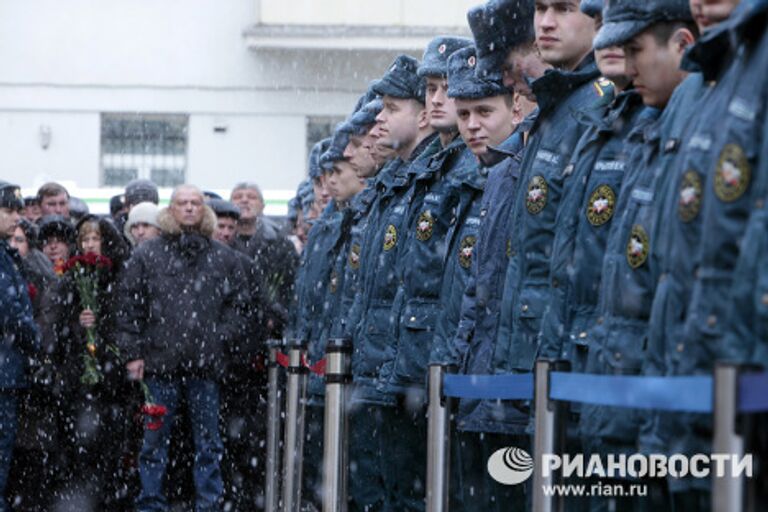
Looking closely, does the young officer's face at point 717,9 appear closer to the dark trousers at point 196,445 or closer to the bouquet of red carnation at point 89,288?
the dark trousers at point 196,445

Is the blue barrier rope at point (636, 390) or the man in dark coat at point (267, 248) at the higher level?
the man in dark coat at point (267, 248)

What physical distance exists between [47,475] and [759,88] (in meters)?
8.35

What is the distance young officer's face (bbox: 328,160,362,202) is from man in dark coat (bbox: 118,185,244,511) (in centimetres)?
93

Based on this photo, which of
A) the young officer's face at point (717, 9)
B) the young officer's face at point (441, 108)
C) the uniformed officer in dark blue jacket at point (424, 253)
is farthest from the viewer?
the young officer's face at point (441, 108)

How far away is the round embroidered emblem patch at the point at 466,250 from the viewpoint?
7465mm

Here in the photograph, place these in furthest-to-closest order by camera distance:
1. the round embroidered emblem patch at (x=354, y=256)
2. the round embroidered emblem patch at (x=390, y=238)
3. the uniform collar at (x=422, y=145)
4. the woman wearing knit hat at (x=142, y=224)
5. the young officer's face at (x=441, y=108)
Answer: the woman wearing knit hat at (x=142, y=224)
the round embroidered emblem patch at (x=354, y=256)
the uniform collar at (x=422, y=145)
the round embroidered emblem patch at (x=390, y=238)
the young officer's face at (x=441, y=108)

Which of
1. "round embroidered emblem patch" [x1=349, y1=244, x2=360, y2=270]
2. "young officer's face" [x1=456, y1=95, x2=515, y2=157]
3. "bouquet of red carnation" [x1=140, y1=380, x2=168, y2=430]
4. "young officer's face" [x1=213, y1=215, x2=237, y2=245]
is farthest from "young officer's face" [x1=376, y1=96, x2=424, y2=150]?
"young officer's face" [x1=213, y1=215, x2=237, y2=245]

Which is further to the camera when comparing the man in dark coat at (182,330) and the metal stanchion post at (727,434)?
the man in dark coat at (182,330)

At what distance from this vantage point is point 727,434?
3.99 metres

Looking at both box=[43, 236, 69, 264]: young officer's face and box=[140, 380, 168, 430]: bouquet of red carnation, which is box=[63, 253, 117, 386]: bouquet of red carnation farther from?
box=[43, 236, 69, 264]: young officer's face

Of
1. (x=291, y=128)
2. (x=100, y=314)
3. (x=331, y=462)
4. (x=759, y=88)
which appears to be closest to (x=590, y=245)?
(x=759, y=88)

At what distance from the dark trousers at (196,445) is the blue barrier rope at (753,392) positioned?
784 centimetres

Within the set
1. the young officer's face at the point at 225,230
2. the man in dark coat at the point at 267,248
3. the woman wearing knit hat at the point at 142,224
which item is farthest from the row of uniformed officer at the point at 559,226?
the young officer's face at the point at 225,230

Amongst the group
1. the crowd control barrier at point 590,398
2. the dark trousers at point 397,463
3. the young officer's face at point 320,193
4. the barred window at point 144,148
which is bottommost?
the dark trousers at point 397,463
